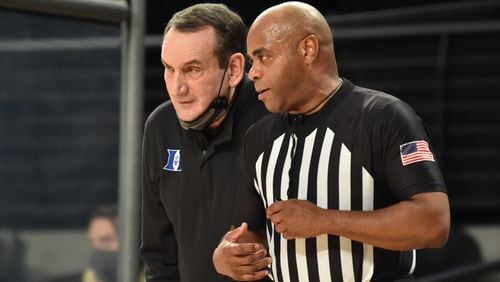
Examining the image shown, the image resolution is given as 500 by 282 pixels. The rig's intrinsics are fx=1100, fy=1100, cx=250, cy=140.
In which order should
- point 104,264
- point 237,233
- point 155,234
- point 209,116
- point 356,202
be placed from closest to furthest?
point 356,202 < point 237,233 < point 209,116 < point 155,234 < point 104,264

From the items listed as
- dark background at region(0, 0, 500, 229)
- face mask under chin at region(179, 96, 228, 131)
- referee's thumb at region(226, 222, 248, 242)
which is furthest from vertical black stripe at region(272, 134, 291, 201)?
dark background at region(0, 0, 500, 229)

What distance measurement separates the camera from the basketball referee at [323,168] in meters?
2.14

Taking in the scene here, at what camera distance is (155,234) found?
2.85 metres

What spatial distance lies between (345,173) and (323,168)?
5 cm

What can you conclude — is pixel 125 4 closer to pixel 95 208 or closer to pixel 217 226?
pixel 95 208

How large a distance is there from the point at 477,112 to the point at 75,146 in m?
2.02

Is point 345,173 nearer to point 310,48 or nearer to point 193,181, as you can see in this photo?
point 310,48

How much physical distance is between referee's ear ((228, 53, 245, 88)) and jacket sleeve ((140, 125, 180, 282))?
0.31 meters

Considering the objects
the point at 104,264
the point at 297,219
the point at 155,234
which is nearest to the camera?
the point at 297,219

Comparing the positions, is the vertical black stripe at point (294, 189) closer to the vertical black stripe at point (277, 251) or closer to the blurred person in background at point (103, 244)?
the vertical black stripe at point (277, 251)

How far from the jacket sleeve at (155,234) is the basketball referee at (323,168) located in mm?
511

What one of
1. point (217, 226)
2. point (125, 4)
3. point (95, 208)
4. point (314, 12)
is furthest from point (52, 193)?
point (314, 12)

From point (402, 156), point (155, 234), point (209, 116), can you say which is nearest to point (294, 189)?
point (402, 156)

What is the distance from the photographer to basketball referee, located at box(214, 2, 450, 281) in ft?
7.03
